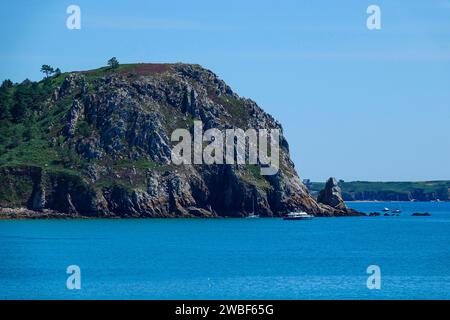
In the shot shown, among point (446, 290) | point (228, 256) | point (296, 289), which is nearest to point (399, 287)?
point (446, 290)

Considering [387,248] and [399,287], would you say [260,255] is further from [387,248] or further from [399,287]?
[399,287]

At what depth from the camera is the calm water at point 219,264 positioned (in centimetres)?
8862

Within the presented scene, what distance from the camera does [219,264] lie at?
118562mm

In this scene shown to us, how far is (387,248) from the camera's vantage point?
152500mm

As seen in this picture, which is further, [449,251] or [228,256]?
[449,251]

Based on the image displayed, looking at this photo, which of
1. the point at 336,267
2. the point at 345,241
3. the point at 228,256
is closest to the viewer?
the point at 336,267

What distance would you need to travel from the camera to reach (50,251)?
13738 centimetres

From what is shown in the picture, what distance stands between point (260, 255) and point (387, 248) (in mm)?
27566

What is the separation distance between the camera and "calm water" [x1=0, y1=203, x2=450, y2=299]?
88625 mm

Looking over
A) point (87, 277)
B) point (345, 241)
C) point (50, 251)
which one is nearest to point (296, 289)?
point (87, 277)
